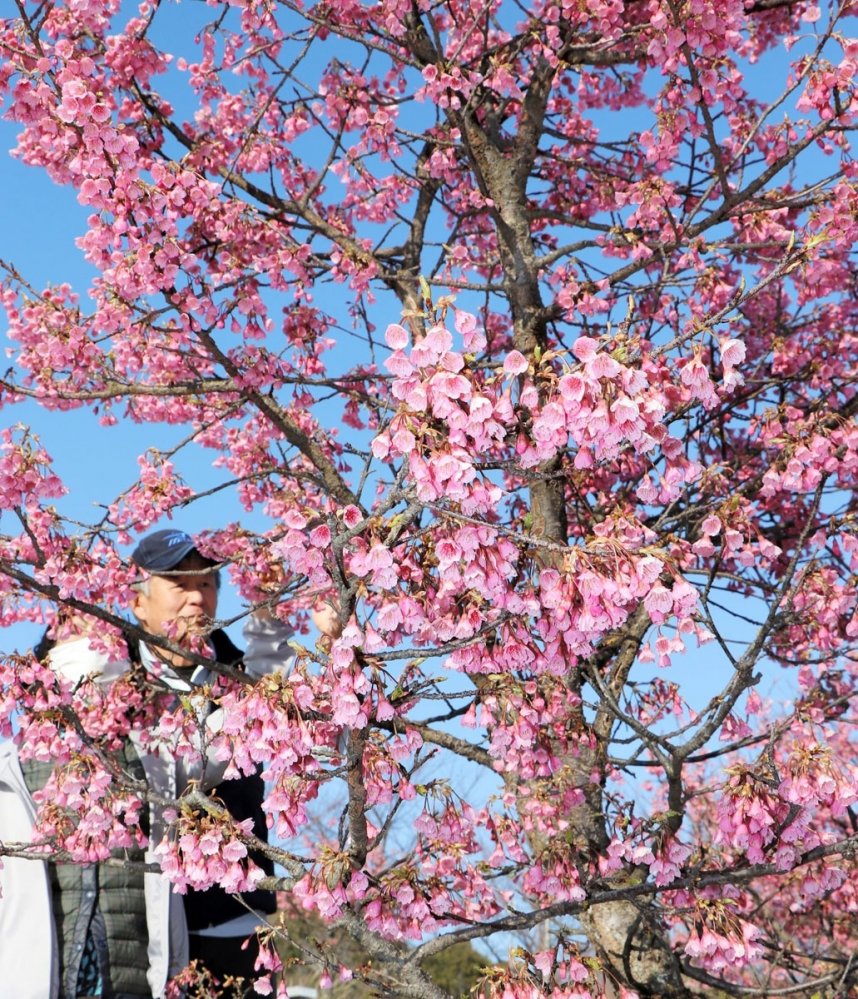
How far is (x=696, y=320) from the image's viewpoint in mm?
3174

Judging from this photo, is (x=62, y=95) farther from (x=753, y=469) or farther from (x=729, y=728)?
(x=753, y=469)

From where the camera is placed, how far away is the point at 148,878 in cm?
479

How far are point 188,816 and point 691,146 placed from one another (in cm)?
472

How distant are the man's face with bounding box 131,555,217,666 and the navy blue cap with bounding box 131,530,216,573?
9 centimetres

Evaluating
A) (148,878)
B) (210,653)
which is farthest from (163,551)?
(148,878)

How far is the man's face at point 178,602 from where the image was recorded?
5.60m

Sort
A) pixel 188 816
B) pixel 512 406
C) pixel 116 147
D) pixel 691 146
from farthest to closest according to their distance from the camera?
pixel 691 146 → pixel 116 147 → pixel 188 816 → pixel 512 406

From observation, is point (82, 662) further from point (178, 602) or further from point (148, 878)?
point (148, 878)

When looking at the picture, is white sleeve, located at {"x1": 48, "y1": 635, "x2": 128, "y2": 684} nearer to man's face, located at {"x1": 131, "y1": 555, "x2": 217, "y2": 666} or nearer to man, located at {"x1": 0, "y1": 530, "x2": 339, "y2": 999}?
man, located at {"x1": 0, "y1": 530, "x2": 339, "y2": 999}

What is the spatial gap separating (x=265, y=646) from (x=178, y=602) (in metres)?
0.54

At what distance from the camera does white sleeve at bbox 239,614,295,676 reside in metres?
5.77

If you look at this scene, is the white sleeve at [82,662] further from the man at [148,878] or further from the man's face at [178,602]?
the man's face at [178,602]

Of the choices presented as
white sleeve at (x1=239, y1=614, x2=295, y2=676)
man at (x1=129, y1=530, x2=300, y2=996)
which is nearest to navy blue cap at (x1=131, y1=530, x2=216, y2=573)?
man at (x1=129, y1=530, x2=300, y2=996)

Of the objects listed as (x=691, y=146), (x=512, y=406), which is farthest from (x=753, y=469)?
(x=512, y=406)
